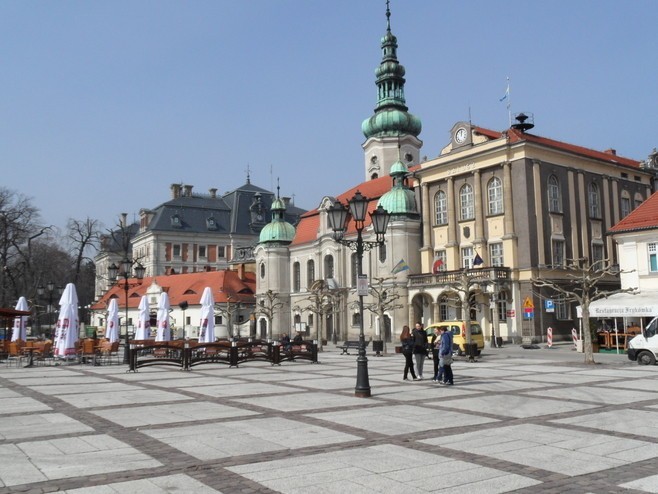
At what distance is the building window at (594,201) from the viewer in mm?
50469

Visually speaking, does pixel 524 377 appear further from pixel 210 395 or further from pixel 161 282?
pixel 161 282

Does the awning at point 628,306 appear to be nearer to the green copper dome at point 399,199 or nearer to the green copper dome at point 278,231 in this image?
the green copper dome at point 399,199

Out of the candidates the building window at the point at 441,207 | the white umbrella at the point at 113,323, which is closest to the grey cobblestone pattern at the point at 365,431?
the white umbrella at the point at 113,323

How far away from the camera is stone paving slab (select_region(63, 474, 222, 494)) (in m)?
7.71

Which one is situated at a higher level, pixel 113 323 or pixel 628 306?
pixel 628 306

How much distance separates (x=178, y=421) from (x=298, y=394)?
16.3ft

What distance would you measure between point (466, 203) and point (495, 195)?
2.81 metres

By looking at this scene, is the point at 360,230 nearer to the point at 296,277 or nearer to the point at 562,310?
the point at 562,310

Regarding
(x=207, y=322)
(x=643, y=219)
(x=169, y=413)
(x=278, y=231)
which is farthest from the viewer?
(x=278, y=231)

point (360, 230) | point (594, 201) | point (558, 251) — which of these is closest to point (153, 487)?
point (360, 230)

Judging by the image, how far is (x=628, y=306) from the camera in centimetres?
3359

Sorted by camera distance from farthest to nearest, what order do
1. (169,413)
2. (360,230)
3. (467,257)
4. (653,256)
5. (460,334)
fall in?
1. (467,257)
2. (653,256)
3. (460,334)
4. (360,230)
5. (169,413)

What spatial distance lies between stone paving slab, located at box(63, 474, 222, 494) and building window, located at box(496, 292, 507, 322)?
40062 mm

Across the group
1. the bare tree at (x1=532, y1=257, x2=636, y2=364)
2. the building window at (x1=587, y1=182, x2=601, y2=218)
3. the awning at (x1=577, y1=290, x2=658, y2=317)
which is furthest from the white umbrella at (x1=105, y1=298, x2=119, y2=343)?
the building window at (x1=587, y1=182, x2=601, y2=218)
